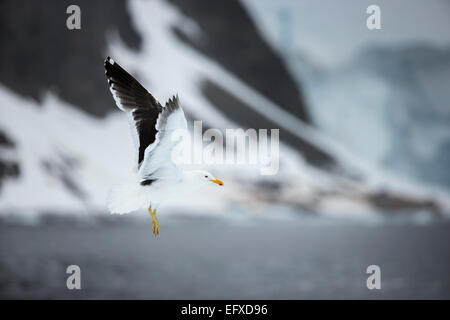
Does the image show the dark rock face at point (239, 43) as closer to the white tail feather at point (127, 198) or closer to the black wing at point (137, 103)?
the black wing at point (137, 103)

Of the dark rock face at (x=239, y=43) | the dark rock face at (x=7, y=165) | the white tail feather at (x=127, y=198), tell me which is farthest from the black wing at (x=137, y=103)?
the dark rock face at (x=239, y=43)

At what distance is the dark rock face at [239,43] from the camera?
4162 centimetres

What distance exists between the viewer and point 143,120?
2.78 m

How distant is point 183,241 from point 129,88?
69.5 ft

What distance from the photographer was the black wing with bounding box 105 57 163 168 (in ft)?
9.04

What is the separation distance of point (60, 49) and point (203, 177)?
26285 mm

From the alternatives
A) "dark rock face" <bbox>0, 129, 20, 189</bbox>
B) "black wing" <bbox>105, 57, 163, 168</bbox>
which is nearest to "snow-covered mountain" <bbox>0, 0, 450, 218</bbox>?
"dark rock face" <bbox>0, 129, 20, 189</bbox>

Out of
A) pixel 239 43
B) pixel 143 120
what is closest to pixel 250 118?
pixel 239 43

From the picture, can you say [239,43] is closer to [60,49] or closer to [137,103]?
[60,49]

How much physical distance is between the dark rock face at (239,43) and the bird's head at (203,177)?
36619mm

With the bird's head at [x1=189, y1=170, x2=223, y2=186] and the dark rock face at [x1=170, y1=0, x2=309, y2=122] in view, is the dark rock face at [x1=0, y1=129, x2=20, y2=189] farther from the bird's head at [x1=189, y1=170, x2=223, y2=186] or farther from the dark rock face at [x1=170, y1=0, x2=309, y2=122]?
the bird's head at [x1=189, y1=170, x2=223, y2=186]
